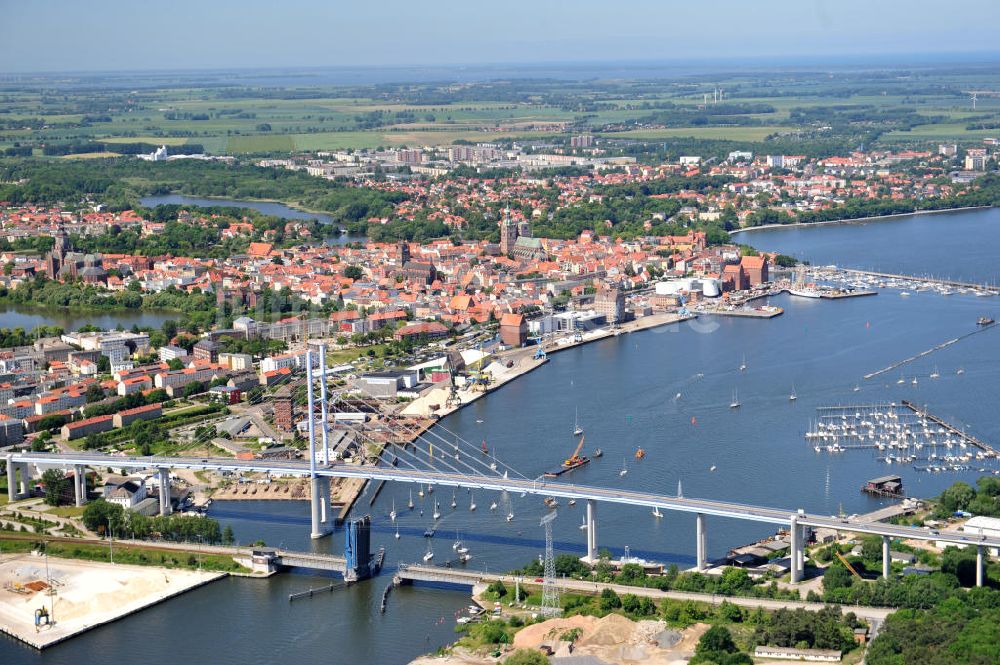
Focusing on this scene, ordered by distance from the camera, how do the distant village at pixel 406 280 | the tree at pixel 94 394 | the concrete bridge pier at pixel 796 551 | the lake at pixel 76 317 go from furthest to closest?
1. the lake at pixel 76 317
2. the distant village at pixel 406 280
3. the tree at pixel 94 394
4. the concrete bridge pier at pixel 796 551

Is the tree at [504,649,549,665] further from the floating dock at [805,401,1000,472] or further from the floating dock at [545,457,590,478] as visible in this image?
the floating dock at [805,401,1000,472]

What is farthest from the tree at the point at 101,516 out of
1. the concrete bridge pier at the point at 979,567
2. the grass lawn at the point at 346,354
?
the concrete bridge pier at the point at 979,567

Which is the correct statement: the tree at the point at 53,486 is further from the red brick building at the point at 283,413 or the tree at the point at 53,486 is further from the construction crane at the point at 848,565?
the construction crane at the point at 848,565

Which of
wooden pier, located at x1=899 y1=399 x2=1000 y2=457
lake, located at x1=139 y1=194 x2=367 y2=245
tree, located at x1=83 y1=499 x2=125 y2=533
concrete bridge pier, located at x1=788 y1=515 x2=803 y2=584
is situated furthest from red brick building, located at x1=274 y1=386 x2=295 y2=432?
lake, located at x1=139 y1=194 x2=367 y2=245

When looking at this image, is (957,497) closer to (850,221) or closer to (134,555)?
(134,555)

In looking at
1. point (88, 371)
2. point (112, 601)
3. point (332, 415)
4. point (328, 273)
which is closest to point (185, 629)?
point (112, 601)

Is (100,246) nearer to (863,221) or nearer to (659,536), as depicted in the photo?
(863,221)
